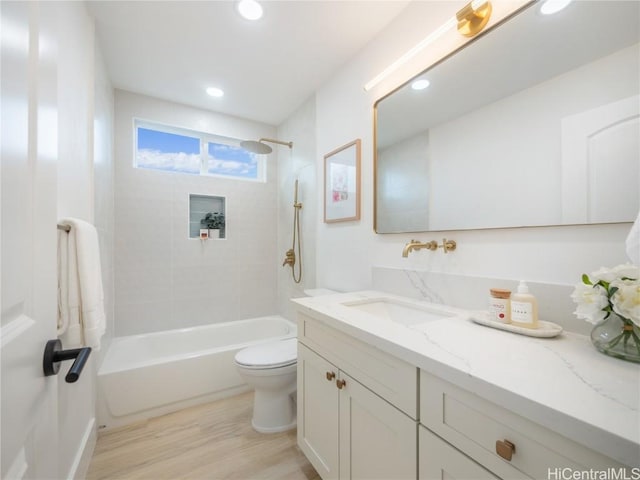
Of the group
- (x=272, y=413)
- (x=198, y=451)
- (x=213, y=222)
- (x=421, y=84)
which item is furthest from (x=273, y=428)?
(x=421, y=84)

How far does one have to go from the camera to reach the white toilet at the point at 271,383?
5.19ft

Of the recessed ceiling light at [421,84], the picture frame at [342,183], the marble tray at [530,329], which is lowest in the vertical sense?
the marble tray at [530,329]

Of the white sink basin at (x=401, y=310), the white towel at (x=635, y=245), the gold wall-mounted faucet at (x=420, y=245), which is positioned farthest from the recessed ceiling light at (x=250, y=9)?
the white towel at (x=635, y=245)

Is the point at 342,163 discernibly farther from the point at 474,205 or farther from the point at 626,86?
the point at 626,86

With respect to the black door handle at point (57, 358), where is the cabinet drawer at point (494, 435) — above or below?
below

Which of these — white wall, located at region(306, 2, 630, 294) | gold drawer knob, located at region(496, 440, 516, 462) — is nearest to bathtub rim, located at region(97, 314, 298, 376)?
white wall, located at region(306, 2, 630, 294)

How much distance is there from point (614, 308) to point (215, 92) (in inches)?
106

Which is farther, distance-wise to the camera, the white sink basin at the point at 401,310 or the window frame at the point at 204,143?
the window frame at the point at 204,143

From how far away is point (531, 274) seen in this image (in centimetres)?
96

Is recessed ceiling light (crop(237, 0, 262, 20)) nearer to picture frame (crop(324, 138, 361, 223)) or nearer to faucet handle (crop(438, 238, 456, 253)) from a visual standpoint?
picture frame (crop(324, 138, 361, 223))

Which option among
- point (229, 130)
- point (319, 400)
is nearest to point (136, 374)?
point (319, 400)

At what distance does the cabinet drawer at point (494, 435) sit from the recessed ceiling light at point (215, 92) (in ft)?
8.18

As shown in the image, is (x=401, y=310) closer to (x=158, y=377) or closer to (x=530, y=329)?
(x=530, y=329)

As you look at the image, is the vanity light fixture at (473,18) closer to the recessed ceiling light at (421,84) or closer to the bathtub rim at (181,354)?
the recessed ceiling light at (421,84)
